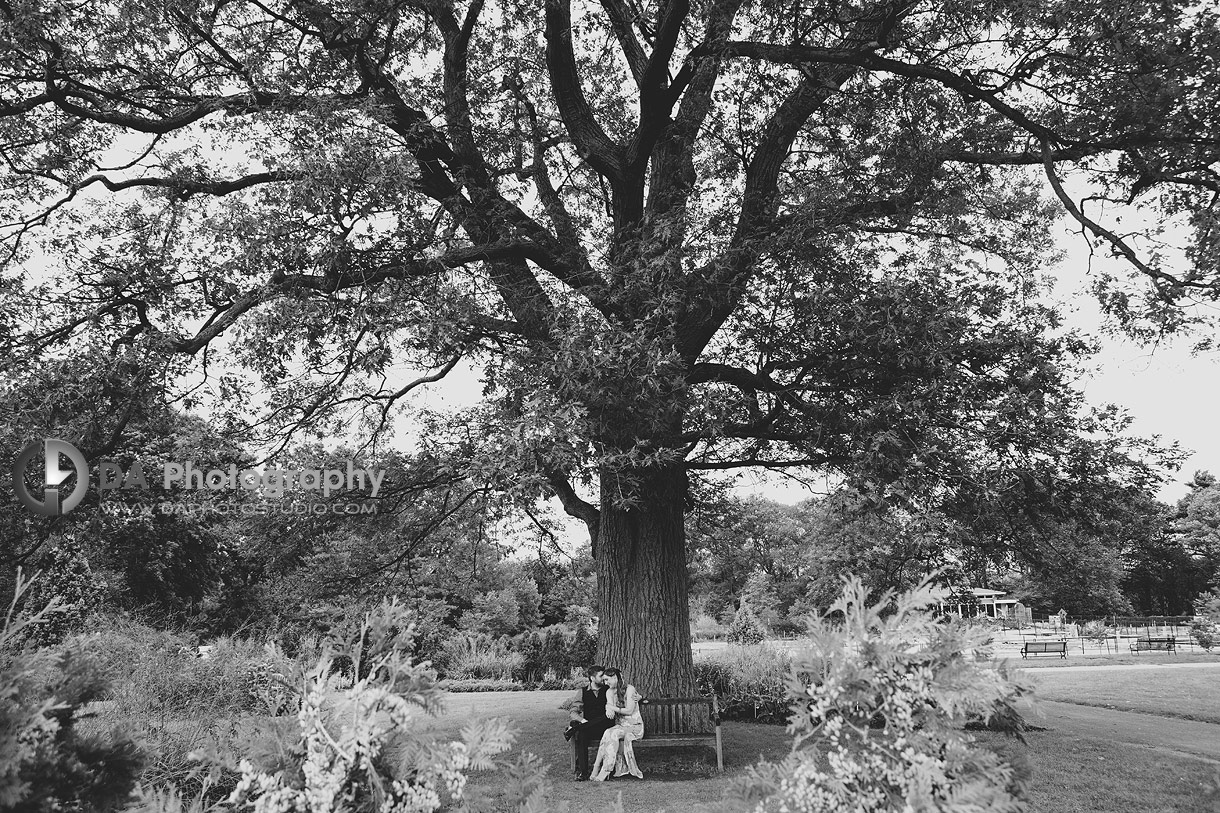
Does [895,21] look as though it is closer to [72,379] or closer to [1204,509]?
[72,379]

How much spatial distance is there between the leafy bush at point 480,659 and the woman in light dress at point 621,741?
12.4 meters

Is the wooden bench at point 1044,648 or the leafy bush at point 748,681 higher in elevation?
the leafy bush at point 748,681

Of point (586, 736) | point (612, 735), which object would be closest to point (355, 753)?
point (612, 735)

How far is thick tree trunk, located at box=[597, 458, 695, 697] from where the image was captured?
10828mm

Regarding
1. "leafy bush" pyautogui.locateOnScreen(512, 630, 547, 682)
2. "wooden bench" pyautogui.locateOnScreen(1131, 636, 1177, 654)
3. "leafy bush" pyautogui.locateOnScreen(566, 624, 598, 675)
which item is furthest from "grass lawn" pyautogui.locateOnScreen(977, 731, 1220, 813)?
"wooden bench" pyautogui.locateOnScreen(1131, 636, 1177, 654)

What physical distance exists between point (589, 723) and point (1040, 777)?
5228 mm

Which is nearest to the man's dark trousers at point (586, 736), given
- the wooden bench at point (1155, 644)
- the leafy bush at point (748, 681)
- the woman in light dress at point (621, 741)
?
the woman in light dress at point (621, 741)

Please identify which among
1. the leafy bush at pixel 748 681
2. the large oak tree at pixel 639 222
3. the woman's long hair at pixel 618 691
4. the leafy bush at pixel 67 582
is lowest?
the leafy bush at pixel 748 681

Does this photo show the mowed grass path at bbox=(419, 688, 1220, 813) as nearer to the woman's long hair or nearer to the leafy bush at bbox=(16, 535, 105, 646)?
the woman's long hair

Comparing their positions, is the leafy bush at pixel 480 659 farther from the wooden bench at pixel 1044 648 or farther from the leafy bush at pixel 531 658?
the wooden bench at pixel 1044 648

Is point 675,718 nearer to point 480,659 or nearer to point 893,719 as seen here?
point 893,719

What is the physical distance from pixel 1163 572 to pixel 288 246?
2640 inches

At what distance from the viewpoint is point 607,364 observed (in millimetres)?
7859

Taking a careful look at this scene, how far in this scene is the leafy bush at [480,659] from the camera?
21.2 metres
